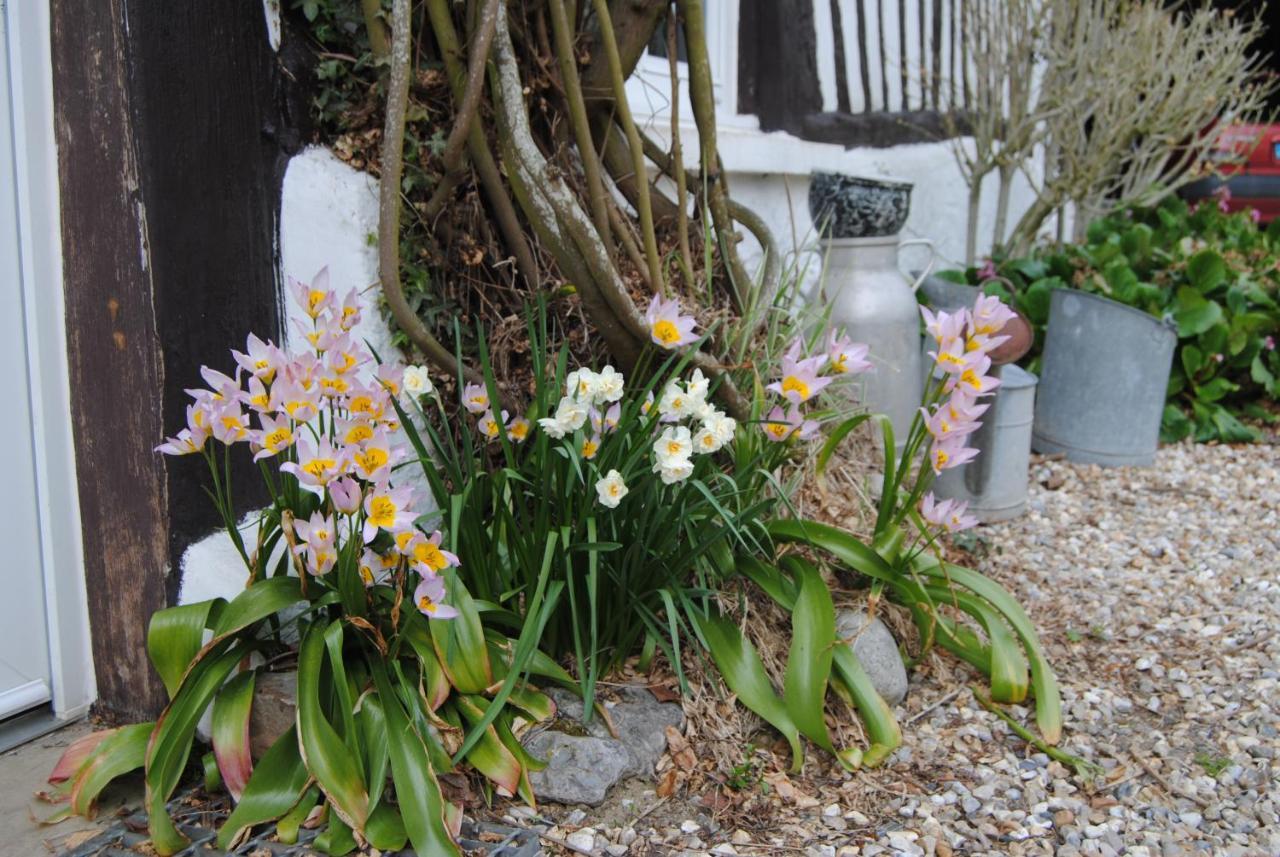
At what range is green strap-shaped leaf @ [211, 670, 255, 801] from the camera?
5.59ft

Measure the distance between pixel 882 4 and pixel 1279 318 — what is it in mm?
2075

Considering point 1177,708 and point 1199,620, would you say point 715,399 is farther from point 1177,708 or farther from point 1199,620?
point 1199,620

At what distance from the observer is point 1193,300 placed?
425cm

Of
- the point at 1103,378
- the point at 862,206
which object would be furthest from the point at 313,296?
the point at 1103,378

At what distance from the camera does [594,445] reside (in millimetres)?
1943

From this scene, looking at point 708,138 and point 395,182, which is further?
point 708,138

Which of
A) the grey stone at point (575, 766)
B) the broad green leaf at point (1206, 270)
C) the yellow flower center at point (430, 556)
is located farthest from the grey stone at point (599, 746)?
the broad green leaf at point (1206, 270)

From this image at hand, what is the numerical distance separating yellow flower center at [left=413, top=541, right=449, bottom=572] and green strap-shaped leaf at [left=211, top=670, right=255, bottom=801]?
0.41 meters

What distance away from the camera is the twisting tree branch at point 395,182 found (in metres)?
2.01

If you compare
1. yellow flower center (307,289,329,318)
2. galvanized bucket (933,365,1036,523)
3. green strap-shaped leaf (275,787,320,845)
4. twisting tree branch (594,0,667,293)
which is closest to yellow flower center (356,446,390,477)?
yellow flower center (307,289,329,318)

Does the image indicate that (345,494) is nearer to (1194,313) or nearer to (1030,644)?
(1030,644)

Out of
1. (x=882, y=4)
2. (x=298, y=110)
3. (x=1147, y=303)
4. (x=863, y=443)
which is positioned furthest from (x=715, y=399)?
(x=882, y=4)

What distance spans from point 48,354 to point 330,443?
2.32 ft

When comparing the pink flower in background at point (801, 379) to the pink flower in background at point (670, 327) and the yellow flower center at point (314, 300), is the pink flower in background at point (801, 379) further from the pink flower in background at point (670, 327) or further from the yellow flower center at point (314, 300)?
the yellow flower center at point (314, 300)
